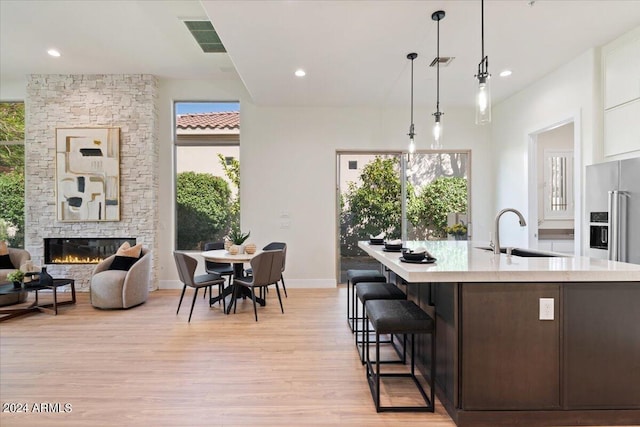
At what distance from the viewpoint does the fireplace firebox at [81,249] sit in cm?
539

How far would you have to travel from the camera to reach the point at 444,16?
297 centimetres

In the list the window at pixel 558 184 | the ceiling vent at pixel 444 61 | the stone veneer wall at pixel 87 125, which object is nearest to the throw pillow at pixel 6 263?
the stone veneer wall at pixel 87 125

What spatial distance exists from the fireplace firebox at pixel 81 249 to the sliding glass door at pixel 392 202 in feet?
12.0

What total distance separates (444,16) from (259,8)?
1658mm

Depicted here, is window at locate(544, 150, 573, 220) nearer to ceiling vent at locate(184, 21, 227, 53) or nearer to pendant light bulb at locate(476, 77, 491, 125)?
pendant light bulb at locate(476, 77, 491, 125)

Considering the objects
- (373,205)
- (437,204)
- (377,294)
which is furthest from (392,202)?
(377,294)

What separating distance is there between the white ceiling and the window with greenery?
0.67 meters

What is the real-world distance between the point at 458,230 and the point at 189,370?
4863 millimetres

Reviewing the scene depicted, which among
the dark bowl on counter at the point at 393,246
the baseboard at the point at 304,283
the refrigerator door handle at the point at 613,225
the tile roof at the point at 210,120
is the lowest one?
the baseboard at the point at 304,283

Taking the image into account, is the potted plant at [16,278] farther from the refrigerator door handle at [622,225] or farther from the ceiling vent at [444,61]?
the refrigerator door handle at [622,225]

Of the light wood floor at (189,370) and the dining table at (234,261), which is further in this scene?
the dining table at (234,261)

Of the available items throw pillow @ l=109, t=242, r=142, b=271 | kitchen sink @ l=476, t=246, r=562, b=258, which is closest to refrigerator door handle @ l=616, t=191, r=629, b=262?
kitchen sink @ l=476, t=246, r=562, b=258

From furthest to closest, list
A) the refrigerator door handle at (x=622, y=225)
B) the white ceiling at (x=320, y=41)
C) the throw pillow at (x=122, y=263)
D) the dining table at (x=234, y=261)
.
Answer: the throw pillow at (x=122, y=263)
the dining table at (x=234, y=261)
the refrigerator door handle at (x=622, y=225)
the white ceiling at (x=320, y=41)

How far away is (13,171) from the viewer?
566cm
